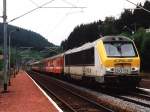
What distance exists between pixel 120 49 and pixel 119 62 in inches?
51.4

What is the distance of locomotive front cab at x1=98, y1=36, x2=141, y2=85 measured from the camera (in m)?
27.2

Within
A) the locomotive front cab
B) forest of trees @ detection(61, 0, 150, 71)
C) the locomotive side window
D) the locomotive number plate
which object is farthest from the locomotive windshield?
forest of trees @ detection(61, 0, 150, 71)

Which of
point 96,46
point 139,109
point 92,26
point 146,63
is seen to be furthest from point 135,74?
point 92,26

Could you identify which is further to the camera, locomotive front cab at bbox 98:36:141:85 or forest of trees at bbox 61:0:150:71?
forest of trees at bbox 61:0:150:71

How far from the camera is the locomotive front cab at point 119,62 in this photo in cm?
2725

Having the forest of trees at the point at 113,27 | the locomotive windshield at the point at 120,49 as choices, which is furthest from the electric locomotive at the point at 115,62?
the forest of trees at the point at 113,27

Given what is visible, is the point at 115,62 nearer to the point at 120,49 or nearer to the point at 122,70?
the point at 122,70

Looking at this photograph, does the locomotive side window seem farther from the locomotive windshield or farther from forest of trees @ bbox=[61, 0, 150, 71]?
forest of trees @ bbox=[61, 0, 150, 71]

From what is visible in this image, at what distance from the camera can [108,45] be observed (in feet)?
94.4

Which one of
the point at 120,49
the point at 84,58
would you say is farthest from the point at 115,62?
the point at 84,58

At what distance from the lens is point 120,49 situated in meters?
28.7

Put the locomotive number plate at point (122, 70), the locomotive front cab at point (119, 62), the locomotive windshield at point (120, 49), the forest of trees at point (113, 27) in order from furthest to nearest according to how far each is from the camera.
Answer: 1. the forest of trees at point (113, 27)
2. the locomotive windshield at point (120, 49)
3. the locomotive number plate at point (122, 70)
4. the locomotive front cab at point (119, 62)

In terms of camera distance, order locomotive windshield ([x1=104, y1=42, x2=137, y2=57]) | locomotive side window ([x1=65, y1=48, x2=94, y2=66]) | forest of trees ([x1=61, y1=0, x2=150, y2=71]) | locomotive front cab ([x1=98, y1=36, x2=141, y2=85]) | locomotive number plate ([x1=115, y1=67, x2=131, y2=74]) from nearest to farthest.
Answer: locomotive front cab ([x1=98, y1=36, x2=141, y2=85]), locomotive number plate ([x1=115, y1=67, x2=131, y2=74]), locomotive windshield ([x1=104, y1=42, x2=137, y2=57]), locomotive side window ([x1=65, y1=48, x2=94, y2=66]), forest of trees ([x1=61, y1=0, x2=150, y2=71])

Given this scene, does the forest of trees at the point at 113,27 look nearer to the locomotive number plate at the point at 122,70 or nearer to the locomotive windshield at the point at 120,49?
the locomotive windshield at the point at 120,49
